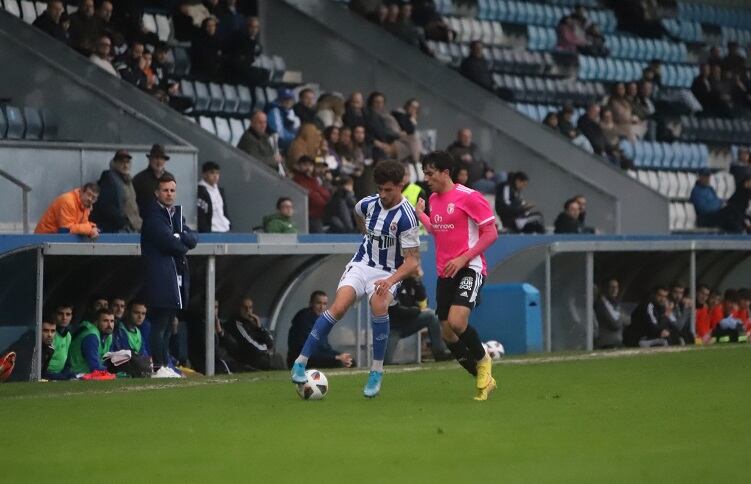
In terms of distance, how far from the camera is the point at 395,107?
25203mm

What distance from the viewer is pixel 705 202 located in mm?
27344

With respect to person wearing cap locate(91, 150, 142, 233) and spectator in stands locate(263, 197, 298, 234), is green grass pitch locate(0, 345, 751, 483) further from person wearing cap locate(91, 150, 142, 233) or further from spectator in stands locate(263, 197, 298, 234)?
spectator in stands locate(263, 197, 298, 234)

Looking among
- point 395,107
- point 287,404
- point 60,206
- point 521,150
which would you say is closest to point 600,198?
point 521,150

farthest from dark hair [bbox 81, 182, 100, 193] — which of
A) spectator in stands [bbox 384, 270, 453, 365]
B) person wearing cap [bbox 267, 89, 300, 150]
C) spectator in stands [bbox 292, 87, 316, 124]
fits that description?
spectator in stands [bbox 292, 87, 316, 124]

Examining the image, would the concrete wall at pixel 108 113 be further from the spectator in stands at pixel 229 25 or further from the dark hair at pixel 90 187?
the spectator in stands at pixel 229 25

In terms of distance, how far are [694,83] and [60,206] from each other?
19722 millimetres

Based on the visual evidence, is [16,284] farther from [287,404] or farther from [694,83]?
[694,83]

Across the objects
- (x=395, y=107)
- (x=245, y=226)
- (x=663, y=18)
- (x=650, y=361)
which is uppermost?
(x=663, y=18)

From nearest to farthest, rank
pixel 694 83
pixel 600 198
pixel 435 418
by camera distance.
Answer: pixel 435 418, pixel 600 198, pixel 694 83

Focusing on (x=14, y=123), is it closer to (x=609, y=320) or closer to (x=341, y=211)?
(x=341, y=211)

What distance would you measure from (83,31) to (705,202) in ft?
39.6

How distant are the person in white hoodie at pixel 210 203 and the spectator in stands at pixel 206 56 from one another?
3933 mm

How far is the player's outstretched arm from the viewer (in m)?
11.6

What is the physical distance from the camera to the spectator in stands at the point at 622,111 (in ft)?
95.1
